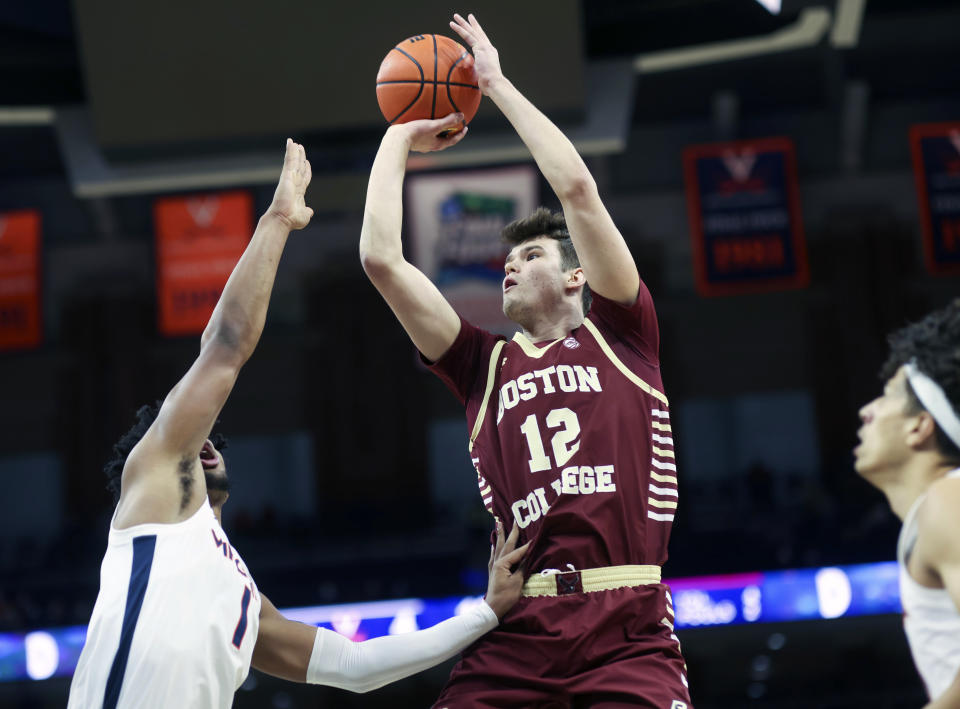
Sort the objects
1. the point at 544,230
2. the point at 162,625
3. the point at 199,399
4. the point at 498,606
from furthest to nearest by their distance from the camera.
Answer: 1. the point at 544,230
2. the point at 498,606
3. the point at 199,399
4. the point at 162,625

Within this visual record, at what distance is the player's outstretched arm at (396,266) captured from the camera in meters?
3.37

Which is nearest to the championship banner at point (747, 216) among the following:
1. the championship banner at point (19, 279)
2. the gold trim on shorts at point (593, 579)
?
the championship banner at point (19, 279)

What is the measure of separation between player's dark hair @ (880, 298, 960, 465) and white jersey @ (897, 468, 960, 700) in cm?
14

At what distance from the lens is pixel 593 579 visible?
3084 mm

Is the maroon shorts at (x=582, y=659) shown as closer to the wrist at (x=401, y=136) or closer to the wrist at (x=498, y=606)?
the wrist at (x=498, y=606)

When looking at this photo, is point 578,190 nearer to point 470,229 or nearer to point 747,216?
point 470,229

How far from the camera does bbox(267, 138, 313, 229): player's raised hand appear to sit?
3576mm

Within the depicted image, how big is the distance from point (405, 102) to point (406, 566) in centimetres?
1048

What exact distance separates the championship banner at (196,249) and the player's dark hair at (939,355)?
391 inches

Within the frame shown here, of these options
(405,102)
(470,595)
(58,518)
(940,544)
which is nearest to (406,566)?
(470,595)

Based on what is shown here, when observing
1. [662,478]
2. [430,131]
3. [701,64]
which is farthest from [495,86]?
[701,64]

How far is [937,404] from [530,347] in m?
1.36

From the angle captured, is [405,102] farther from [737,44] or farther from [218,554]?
[737,44]

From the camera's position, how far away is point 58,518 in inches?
743
